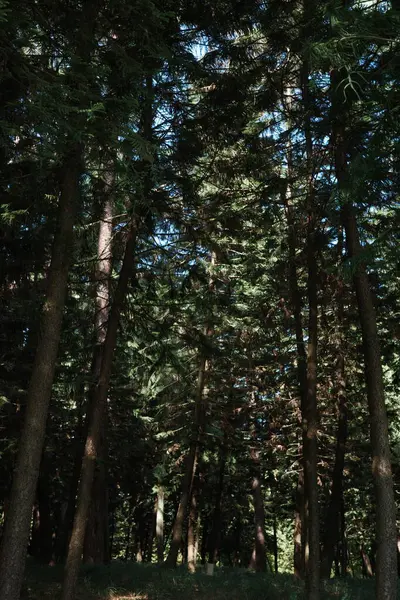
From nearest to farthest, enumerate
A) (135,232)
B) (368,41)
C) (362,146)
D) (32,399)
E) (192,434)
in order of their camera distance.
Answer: (368,41)
(32,399)
(362,146)
(135,232)
(192,434)

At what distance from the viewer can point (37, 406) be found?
26.0 feet

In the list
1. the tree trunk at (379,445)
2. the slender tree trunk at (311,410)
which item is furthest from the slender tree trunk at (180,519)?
the tree trunk at (379,445)

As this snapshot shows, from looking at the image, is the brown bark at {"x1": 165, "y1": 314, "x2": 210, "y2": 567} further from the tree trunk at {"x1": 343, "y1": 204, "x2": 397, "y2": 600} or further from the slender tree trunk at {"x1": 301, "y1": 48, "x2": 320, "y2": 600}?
the tree trunk at {"x1": 343, "y1": 204, "x2": 397, "y2": 600}

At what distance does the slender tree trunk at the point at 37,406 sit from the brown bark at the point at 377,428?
13.5 ft

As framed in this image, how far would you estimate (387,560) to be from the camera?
329 inches

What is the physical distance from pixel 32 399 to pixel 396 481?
2018 cm

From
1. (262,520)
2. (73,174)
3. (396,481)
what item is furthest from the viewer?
(396,481)

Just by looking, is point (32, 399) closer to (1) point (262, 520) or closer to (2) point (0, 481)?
(2) point (0, 481)

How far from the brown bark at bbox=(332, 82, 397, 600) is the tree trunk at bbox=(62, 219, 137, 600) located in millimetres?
4068

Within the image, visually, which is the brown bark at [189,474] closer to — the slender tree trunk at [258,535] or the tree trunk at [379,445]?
the slender tree trunk at [258,535]

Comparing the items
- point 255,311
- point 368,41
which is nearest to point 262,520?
point 255,311

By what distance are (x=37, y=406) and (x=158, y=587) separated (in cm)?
757

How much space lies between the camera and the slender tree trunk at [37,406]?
7.41 m

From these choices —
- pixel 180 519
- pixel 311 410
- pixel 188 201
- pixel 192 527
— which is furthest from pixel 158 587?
pixel 192 527
